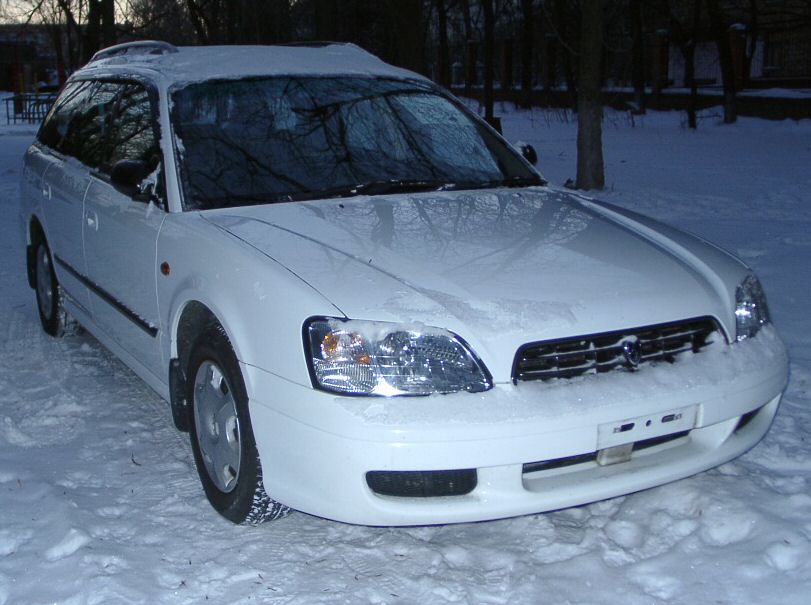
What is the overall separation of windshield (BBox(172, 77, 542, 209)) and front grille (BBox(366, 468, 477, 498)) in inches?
54.5

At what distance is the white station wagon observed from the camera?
287cm

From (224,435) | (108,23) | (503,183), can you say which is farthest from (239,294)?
(108,23)

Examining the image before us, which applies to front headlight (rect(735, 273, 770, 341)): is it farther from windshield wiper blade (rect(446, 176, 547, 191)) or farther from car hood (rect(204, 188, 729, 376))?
windshield wiper blade (rect(446, 176, 547, 191))

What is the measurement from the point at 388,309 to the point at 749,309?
140 centimetres

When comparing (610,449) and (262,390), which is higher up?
(262,390)

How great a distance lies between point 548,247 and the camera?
3500mm

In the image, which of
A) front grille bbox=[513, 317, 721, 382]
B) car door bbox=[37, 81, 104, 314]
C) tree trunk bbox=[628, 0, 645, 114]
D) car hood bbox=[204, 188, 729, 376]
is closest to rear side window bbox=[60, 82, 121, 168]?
car door bbox=[37, 81, 104, 314]

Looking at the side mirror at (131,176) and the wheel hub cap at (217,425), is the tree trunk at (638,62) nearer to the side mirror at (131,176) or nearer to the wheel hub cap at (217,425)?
the side mirror at (131,176)

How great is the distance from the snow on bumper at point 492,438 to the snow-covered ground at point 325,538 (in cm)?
25

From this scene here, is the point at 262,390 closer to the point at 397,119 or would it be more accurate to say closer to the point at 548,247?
the point at 548,247

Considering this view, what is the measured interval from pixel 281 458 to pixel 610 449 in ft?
3.37

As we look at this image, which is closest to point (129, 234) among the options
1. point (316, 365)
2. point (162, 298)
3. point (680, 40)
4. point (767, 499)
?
point (162, 298)

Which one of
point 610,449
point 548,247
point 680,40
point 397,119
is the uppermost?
point 680,40

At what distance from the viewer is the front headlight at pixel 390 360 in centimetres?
286
